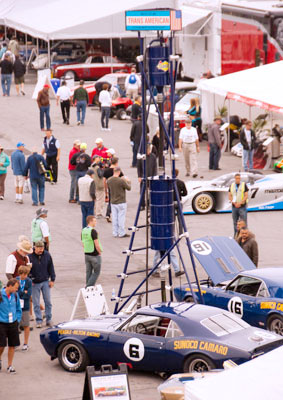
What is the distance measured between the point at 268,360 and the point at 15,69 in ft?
106

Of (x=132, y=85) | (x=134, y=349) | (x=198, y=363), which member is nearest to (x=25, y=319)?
(x=134, y=349)

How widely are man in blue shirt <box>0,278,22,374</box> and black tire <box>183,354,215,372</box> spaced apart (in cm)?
254

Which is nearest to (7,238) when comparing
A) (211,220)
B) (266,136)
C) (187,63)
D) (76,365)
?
(211,220)

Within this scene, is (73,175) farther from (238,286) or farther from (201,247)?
(238,286)

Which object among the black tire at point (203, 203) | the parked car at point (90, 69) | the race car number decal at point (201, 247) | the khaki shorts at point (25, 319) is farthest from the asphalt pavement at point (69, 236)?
the parked car at point (90, 69)

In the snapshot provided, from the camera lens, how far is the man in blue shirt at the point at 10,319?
13086 mm

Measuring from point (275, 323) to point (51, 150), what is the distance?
12059 mm

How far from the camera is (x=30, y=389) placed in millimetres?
12680

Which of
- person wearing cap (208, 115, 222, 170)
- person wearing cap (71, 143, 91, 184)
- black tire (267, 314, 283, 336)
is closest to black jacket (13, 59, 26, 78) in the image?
person wearing cap (208, 115, 222, 170)

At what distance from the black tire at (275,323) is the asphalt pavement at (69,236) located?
7.43 ft

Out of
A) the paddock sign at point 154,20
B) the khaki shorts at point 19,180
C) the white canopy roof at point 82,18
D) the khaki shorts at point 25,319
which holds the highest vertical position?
the white canopy roof at point 82,18

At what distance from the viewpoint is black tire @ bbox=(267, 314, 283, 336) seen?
1419 centimetres

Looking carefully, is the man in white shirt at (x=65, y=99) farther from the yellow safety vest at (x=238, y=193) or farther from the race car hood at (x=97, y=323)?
the race car hood at (x=97, y=323)

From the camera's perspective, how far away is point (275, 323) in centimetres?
1429
